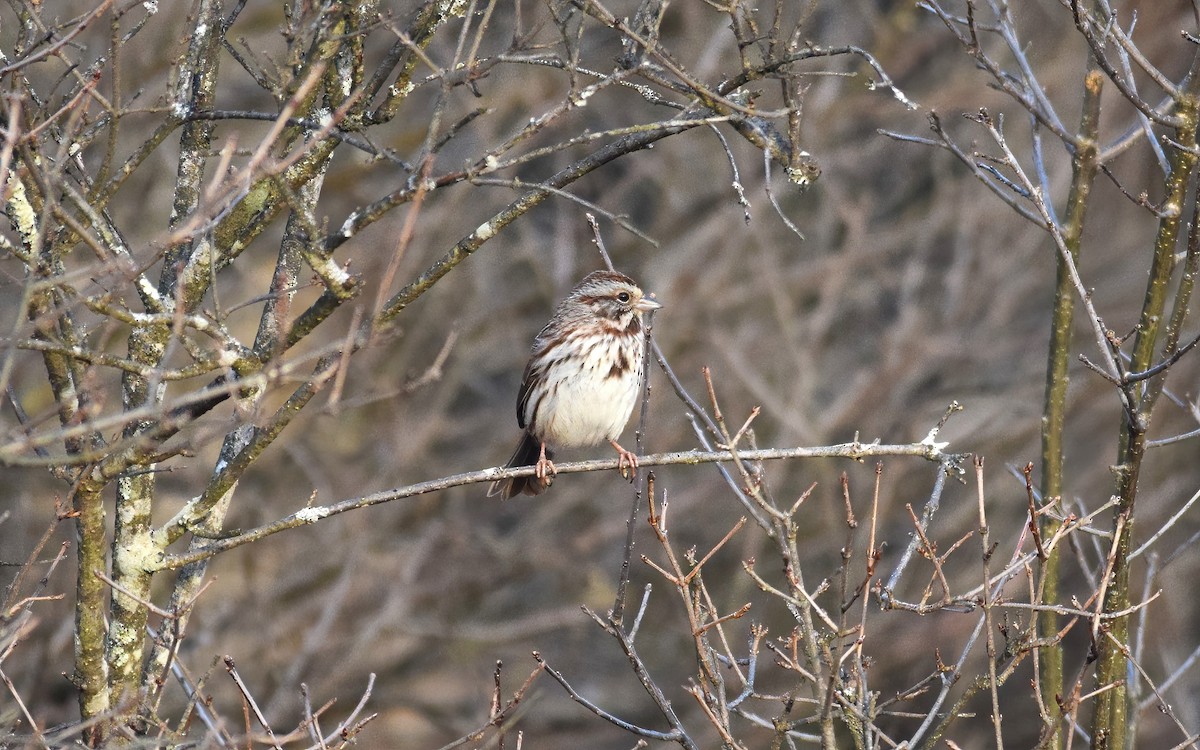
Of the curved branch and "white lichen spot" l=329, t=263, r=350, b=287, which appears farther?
the curved branch

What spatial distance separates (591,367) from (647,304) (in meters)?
0.42

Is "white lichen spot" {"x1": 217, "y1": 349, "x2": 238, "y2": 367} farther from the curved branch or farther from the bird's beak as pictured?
the bird's beak

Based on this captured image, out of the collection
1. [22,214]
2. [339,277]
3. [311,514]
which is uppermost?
[22,214]

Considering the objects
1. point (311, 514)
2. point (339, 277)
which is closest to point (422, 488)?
point (311, 514)

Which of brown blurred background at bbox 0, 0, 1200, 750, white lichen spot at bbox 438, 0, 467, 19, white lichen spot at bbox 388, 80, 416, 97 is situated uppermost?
white lichen spot at bbox 438, 0, 467, 19

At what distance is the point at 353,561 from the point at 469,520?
110cm

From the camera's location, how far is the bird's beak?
6.27 meters

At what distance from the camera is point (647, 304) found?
633cm

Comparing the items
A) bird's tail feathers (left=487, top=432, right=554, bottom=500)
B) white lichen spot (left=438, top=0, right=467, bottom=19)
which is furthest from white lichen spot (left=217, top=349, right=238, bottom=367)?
bird's tail feathers (left=487, top=432, right=554, bottom=500)

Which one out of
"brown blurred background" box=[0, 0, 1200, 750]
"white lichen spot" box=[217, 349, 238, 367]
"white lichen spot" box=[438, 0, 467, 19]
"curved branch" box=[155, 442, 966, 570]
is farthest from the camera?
"brown blurred background" box=[0, 0, 1200, 750]

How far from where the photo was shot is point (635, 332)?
6617 millimetres

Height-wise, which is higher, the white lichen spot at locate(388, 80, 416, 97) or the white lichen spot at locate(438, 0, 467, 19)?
the white lichen spot at locate(438, 0, 467, 19)

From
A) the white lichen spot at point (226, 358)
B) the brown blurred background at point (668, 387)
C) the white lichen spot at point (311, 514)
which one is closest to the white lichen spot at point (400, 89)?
the white lichen spot at point (226, 358)

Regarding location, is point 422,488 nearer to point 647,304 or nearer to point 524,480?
point 647,304
